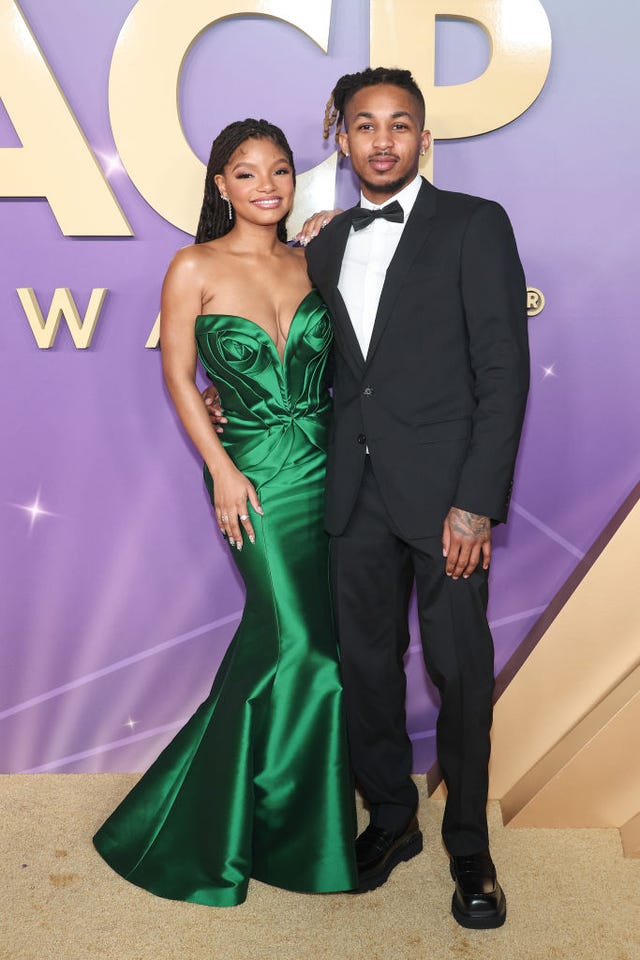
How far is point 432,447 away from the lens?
2293mm

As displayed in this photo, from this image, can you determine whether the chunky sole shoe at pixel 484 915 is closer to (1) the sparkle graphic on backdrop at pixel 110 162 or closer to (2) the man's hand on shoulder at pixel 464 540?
(2) the man's hand on shoulder at pixel 464 540

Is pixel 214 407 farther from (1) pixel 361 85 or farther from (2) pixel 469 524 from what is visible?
(1) pixel 361 85

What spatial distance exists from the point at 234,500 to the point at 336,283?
626mm

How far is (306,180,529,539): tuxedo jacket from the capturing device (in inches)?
86.0

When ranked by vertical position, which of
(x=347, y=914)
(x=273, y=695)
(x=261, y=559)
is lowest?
(x=347, y=914)

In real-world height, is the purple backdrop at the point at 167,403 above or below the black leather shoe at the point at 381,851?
above

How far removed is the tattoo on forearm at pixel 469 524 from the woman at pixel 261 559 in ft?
1.50

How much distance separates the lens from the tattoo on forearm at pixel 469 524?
88.0 inches

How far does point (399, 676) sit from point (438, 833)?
503mm

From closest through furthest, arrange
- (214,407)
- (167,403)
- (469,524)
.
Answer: (469,524), (214,407), (167,403)

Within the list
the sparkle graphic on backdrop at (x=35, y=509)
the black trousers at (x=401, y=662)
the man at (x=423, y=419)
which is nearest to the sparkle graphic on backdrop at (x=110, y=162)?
the man at (x=423, y=419)

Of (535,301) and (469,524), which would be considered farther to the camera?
(535,301)

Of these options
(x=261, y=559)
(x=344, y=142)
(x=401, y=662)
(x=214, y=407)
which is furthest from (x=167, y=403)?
(x=401, y=662)

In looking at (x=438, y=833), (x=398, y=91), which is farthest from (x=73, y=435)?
(x=438, y=833)
